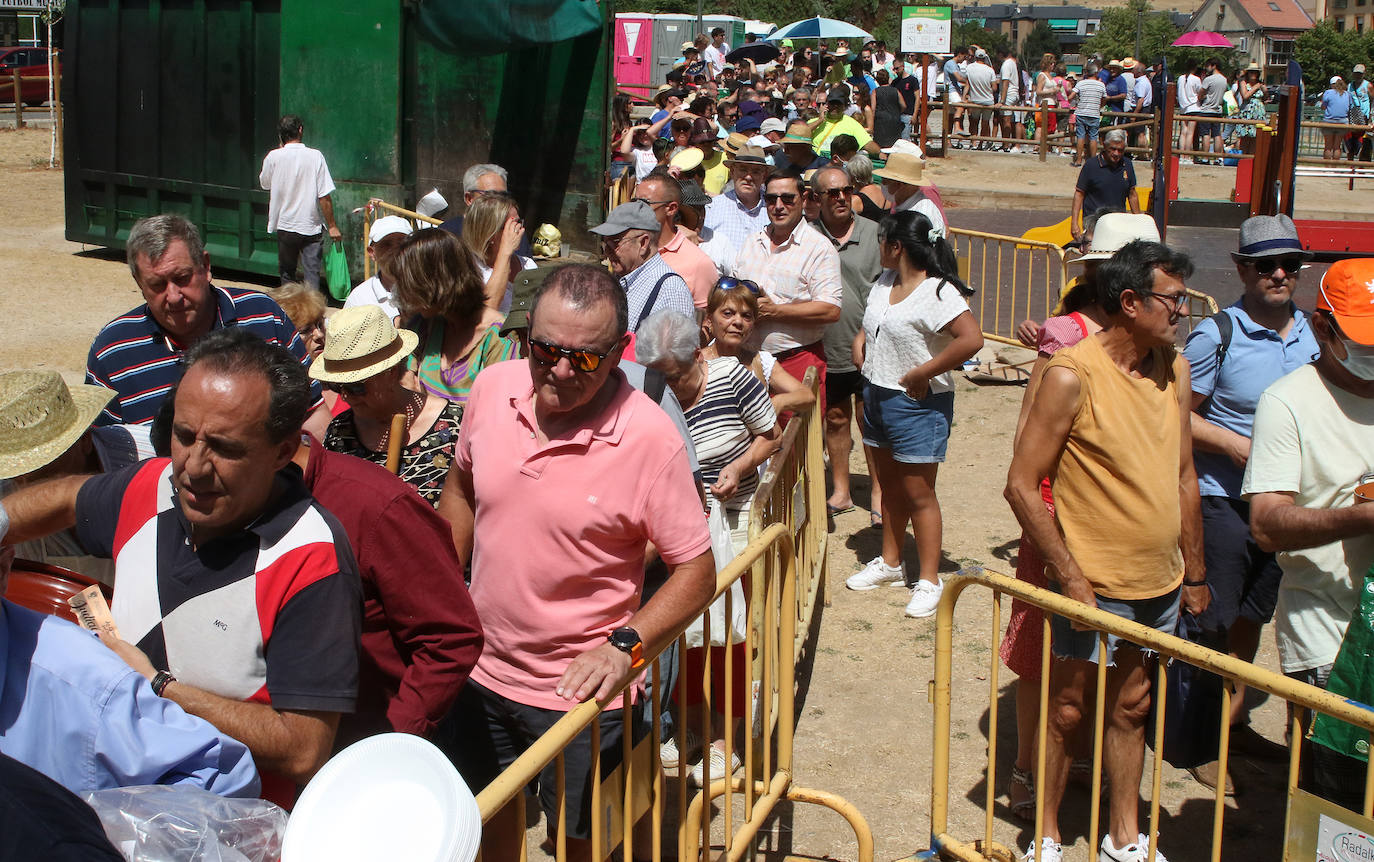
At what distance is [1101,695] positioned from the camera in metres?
3.46

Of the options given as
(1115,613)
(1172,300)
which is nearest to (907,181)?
(1172,300)

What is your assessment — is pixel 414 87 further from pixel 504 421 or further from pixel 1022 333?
pixel 504 421

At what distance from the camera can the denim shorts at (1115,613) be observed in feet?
12.3

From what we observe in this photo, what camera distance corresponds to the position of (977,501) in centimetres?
765

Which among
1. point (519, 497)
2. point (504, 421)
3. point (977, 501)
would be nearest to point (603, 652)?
point (519, 497)

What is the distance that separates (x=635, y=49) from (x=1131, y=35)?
28.8 metres

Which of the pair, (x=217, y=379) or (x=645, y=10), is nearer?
(x=217, y=379)

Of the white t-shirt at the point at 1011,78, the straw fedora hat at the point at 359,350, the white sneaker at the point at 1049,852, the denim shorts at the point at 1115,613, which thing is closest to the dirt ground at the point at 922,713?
the white sneaker at the point at 1049,852

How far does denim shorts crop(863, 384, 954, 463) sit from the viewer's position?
5.78m

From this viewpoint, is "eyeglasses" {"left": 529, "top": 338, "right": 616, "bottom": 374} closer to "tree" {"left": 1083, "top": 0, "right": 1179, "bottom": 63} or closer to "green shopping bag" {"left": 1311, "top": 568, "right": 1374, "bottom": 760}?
"green shopping bag" {"left": 1311, "top": 568, "right": 1374, "bottom": 760}

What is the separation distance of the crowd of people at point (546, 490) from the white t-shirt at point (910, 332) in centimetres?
1

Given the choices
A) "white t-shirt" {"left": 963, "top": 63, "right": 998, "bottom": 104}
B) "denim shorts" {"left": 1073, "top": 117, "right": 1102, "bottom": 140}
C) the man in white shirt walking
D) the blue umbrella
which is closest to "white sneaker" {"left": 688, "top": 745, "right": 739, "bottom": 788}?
the man in white shirt walking

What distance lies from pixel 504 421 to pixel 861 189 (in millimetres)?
6452

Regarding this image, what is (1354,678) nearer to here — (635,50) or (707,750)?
(707,750)
